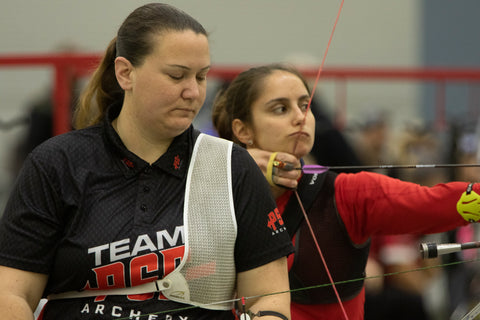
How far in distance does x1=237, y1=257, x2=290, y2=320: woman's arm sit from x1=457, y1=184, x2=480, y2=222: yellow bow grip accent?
0.38 meters

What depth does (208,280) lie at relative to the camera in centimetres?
140

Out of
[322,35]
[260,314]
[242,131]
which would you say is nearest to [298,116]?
[242,131]

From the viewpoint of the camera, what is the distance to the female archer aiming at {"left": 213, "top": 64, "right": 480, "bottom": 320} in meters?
1.55

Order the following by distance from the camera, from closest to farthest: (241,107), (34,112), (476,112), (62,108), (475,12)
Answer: (241,107) < (62,108) < (34,112) < (476,112) < (475,12)

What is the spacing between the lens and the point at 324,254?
162 cm

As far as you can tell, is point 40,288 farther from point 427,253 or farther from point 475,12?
point 475,12

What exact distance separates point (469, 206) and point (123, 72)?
0.73 metres

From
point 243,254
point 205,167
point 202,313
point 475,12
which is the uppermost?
point 475,12

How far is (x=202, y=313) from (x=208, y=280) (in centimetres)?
7

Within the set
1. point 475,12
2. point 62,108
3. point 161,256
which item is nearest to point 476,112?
point 475,12

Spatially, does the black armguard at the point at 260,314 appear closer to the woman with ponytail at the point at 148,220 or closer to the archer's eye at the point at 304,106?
the woman with ponytail at the point at 148,220

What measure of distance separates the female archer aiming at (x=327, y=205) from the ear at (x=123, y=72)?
1.29 feet

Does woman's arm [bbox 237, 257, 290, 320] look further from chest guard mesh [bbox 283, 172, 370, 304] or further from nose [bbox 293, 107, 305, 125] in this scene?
nose [bbox 293, 107, 305, 125]

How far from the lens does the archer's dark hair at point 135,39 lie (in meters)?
1.39
